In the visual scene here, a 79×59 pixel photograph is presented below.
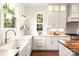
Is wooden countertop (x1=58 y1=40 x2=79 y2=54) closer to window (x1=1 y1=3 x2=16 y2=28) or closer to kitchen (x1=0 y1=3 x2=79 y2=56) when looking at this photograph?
window (x1=1 y1=3 x2=16 y2=28)

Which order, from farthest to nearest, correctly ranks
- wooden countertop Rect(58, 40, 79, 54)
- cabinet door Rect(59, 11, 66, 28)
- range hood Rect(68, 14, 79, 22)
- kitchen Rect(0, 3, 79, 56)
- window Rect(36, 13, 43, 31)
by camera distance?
window Rect(36, 13, 43, 31), cabinet door Rect(59, 11, 66, 28), kitchen Rect(0, 3, 79, 56), range hood Rect(68, 14, 79, 22), wooden countertop Rect(58, 40, 79, 54)

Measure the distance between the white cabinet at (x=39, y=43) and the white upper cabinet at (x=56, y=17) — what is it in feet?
2.60

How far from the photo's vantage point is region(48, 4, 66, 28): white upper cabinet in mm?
8430

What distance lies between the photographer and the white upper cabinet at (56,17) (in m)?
8.43

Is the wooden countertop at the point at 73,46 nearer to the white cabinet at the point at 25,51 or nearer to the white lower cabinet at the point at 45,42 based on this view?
the white cabinet at the point at 25,51

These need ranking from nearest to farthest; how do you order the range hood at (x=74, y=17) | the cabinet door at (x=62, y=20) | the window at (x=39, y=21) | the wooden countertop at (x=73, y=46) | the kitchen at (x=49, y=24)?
the wooden countertop at (x=73, y=46), the range hood at (x=74, y=17), the kitchen at (x=49, y=24), the cabinet door at (x=62, y=20), the window at (x=39, y=21)

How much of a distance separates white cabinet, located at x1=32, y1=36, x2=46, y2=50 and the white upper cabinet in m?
0.79

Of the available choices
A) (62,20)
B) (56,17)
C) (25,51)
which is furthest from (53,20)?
(25,51)

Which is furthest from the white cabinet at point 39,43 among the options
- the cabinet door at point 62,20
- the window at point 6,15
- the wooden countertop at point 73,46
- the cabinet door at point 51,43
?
the wooden countertop at point 73,46

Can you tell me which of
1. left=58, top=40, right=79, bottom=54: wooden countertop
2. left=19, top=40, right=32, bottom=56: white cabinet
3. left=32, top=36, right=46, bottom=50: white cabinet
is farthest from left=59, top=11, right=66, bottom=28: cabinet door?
left=58, top=40, right=79, bottom=54: wooden countertop

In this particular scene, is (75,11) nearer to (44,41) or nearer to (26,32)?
(44,41)

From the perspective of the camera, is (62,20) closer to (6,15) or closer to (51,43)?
(51,43)

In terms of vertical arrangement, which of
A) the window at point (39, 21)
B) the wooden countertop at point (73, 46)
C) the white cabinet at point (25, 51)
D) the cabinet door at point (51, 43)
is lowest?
the cabinet door at point (51, 43)

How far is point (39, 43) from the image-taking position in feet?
27.4
